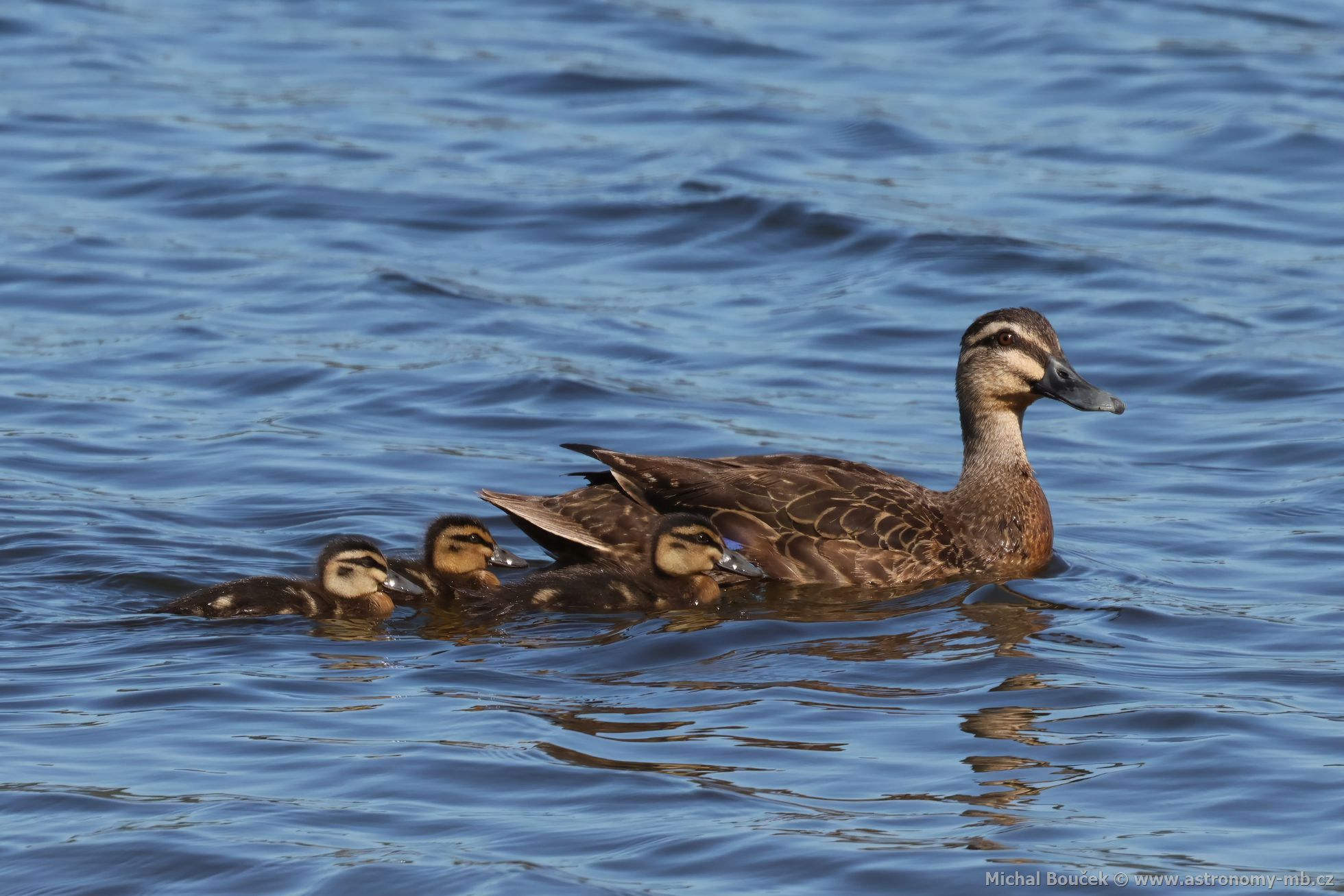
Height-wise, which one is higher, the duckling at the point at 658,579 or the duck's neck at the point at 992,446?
the duck's neck at the point at 992,446

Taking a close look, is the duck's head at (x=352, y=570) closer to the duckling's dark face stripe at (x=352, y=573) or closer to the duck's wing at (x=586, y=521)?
the duckling's dark face stripe at (x=352, y=573)

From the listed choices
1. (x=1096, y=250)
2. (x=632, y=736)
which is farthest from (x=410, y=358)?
(x=632, y=736)

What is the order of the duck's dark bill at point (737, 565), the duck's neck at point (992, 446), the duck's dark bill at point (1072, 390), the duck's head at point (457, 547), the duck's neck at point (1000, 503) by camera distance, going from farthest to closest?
the duck's neck at point (992, 446) < the duck's dark bill at point (1072, 390) < the duck's neck at point (1000, 503) < the duck's head at point (457, 547) < the duck's dark bill at point (737, 565)

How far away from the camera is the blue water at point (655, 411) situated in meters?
6.43

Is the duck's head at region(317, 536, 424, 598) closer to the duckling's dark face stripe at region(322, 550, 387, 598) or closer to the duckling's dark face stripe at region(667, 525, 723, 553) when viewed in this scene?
the duckling's dark face stripe at region(322, 550, 387, 598)

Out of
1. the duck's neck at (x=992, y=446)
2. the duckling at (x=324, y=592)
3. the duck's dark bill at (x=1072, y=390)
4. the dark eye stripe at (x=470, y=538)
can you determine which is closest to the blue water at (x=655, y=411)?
the duckling at (x=324, y=592)

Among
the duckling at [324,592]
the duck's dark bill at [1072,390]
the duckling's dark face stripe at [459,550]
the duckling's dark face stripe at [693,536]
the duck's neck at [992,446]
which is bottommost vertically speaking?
the duckling at [324,592]

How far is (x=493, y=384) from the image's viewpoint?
1237cm

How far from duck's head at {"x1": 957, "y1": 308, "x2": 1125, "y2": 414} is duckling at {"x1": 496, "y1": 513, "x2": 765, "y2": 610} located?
171cm

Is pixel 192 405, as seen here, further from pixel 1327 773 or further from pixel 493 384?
pixel 1327 773

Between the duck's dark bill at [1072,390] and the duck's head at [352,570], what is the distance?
3086 mm

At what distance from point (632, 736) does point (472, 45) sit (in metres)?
15.3

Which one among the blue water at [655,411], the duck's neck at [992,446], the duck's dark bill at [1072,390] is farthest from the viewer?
the duck's neck at [992,446]

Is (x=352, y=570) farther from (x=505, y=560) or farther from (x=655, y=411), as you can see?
(x=655, y=411)
